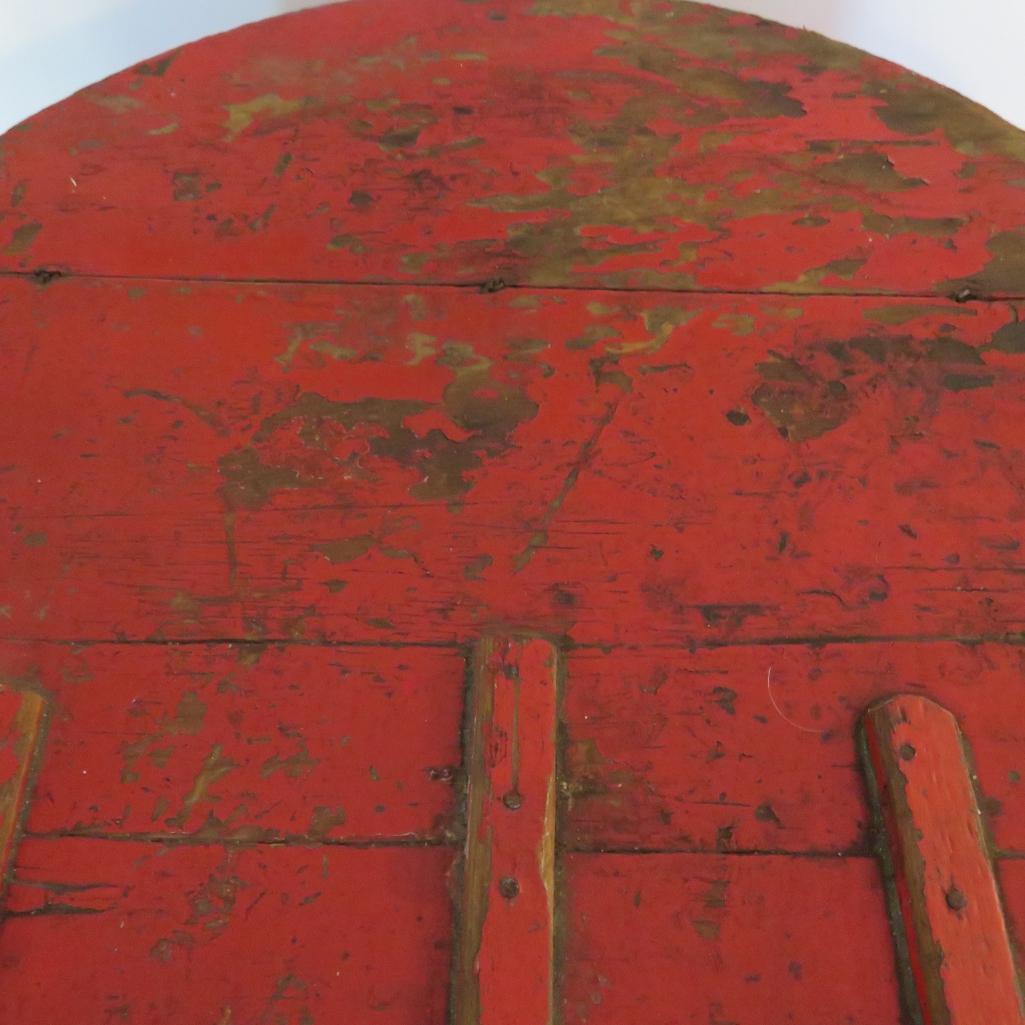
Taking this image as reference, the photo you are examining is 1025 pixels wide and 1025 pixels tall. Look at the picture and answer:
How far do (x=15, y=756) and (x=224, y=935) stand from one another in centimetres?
30

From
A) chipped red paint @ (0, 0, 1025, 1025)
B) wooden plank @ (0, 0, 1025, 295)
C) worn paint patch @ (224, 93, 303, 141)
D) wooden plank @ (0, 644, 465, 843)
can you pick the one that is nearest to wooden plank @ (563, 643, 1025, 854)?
chipped red paint @ (0, 0, 1025, 1025)

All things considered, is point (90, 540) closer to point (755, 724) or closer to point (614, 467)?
point (614, 467)

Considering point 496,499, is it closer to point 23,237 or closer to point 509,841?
point 509,841

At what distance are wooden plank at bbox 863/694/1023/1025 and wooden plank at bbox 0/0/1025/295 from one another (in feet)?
1.97

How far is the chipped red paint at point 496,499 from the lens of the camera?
0.86 metres

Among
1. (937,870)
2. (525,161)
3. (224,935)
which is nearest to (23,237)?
(525,161)

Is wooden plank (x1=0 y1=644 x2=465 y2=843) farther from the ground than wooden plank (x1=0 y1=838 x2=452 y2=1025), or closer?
farther from the ground

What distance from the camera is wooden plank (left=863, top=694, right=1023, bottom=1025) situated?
0.81m

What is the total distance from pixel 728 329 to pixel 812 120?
1.25 feet

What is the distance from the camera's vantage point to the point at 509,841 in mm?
864

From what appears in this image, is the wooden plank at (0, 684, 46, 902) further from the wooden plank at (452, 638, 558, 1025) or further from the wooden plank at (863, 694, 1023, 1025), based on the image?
the wooden plank at (863, 694, 1023, 1025)

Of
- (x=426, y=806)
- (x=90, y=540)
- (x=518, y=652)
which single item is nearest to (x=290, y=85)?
(x=90, y=540)

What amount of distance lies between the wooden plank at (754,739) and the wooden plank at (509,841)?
0.05 meters

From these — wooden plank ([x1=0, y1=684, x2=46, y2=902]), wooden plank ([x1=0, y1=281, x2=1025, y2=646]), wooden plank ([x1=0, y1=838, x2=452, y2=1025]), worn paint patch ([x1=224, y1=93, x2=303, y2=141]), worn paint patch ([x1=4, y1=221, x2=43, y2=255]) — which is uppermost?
worn paint patch ([x1=224, y1=93, x2=303, y2=141])
